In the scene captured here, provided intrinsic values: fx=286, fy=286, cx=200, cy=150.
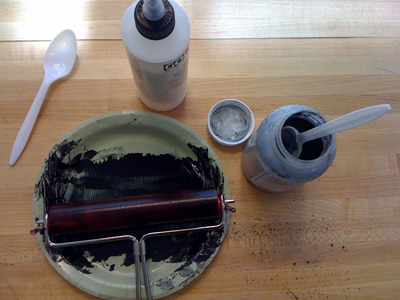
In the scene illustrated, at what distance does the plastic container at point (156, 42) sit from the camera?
354 millimetres

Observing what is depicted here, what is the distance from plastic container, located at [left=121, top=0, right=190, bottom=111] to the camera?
0.35 m

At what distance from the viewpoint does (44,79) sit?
520 mm

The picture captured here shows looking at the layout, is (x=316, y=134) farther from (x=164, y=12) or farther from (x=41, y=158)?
(x=41, y=158)

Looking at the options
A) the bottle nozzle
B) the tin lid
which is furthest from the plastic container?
the tin lid

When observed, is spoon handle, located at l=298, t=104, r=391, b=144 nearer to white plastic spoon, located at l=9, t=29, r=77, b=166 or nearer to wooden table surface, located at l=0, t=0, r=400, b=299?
wooden table surface, located at l=0, t=0, r=400, b=299

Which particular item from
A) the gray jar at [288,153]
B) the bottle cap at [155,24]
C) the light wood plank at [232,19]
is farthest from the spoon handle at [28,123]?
the gray jar at [288,153]

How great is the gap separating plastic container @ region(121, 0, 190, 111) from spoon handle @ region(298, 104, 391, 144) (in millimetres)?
203

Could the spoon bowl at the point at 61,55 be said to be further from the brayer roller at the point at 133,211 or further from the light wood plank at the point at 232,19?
the brayer roller at the point at 133,211


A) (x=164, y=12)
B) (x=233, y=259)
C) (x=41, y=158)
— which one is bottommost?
(x=233, y=259)

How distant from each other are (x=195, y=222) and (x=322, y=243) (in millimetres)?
219

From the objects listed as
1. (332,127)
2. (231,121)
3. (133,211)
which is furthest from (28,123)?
(332,127)

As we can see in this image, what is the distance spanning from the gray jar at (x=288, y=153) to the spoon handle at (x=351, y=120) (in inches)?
1.0

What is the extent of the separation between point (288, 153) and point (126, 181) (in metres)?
0.27

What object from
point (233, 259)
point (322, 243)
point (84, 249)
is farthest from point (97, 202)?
point (322, 243)
